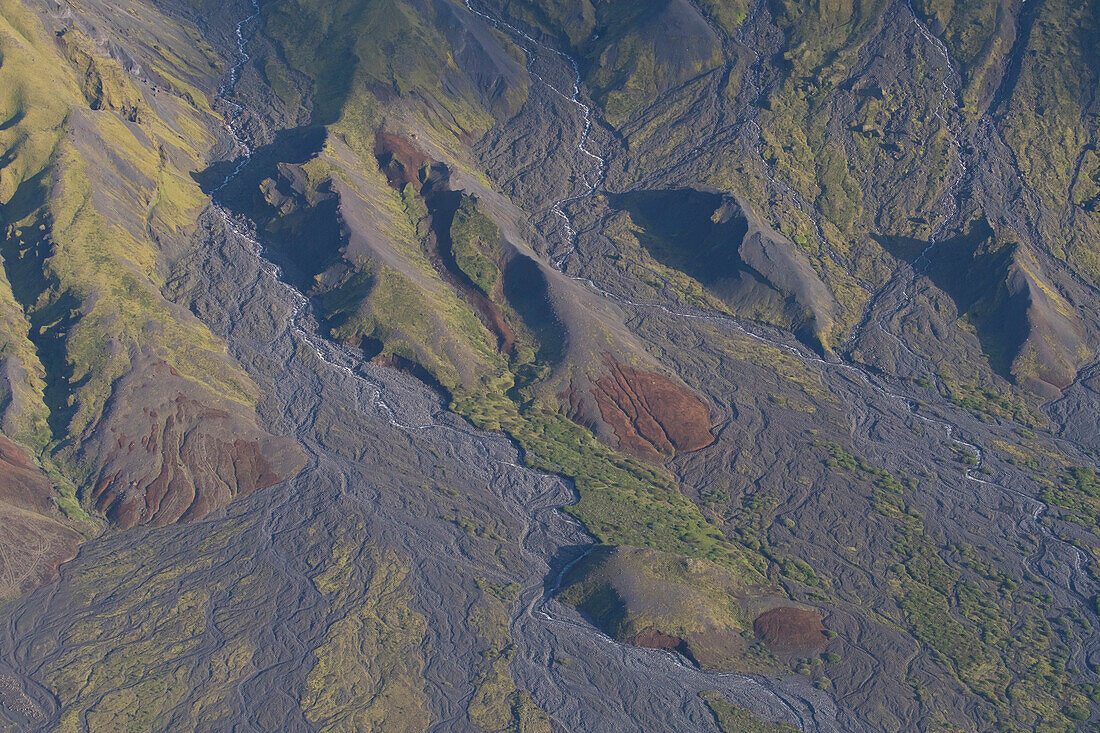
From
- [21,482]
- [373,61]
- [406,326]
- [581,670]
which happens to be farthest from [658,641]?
[373,61]

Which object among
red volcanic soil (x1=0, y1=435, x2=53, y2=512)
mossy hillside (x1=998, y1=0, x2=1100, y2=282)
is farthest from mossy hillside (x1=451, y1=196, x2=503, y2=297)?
mossy hillside (x1=998, y1=0, x2=1100, y2=282)

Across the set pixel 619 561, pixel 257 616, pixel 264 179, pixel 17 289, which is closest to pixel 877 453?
pixel 619 561

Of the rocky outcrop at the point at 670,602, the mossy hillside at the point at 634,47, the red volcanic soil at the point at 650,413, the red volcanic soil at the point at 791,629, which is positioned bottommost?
the rocky outcrop at the point at 670,602

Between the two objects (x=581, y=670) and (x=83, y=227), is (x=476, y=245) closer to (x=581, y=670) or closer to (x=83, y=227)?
(x=83, y=227)

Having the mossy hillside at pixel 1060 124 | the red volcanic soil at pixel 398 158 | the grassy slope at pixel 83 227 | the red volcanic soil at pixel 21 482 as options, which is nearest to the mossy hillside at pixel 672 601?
the grassy slope at pixel 83 227

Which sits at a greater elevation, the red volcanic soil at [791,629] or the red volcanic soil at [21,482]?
the red volcanic soil at [791,629]

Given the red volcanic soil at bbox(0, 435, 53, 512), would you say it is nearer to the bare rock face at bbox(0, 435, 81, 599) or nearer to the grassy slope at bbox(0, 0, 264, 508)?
the bare rock face at bbox(0, 435, 81, 599)

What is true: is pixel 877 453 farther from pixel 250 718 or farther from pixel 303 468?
pixel 250 718

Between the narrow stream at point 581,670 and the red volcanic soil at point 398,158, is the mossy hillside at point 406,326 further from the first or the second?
the red volcanic soil at point 398,158
